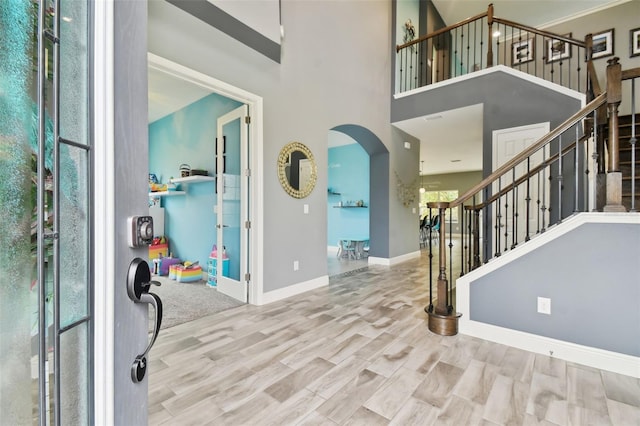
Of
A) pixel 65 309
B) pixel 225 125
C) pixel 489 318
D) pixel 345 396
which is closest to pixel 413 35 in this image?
pixel 225 125

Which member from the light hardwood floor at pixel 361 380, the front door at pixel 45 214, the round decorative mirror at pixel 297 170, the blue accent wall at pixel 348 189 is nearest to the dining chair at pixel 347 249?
the blue accent wall at pixel 348 189

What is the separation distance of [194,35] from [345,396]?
3.15 metres

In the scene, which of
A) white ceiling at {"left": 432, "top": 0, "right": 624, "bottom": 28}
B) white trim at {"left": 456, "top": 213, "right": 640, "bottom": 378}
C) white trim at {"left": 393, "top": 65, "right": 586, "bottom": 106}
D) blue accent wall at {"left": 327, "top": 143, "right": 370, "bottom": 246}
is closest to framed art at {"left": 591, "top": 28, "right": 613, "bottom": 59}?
white ceiling at {"left": 432, "top": 0, "right": 624, "bottom": 28}

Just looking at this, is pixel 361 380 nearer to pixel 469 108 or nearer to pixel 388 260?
pixel 388 260

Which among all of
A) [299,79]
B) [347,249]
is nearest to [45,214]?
[299,79]

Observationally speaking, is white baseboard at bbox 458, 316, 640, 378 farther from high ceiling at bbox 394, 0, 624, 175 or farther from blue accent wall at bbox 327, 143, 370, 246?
blue accent wall at bbox 327, 143, 370, 246

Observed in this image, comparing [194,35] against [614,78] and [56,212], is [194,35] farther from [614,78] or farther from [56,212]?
[614,78]

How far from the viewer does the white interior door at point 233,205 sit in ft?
11.0

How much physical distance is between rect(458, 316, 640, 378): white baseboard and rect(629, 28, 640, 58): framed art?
663cm

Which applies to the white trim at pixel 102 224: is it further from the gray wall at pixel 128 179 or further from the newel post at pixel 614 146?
the newel post at pixel 614 146

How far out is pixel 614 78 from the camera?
2.01 metres

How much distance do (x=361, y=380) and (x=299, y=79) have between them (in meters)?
3.46

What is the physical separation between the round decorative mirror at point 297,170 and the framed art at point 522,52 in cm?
604

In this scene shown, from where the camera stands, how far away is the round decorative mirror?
11.6 feet
